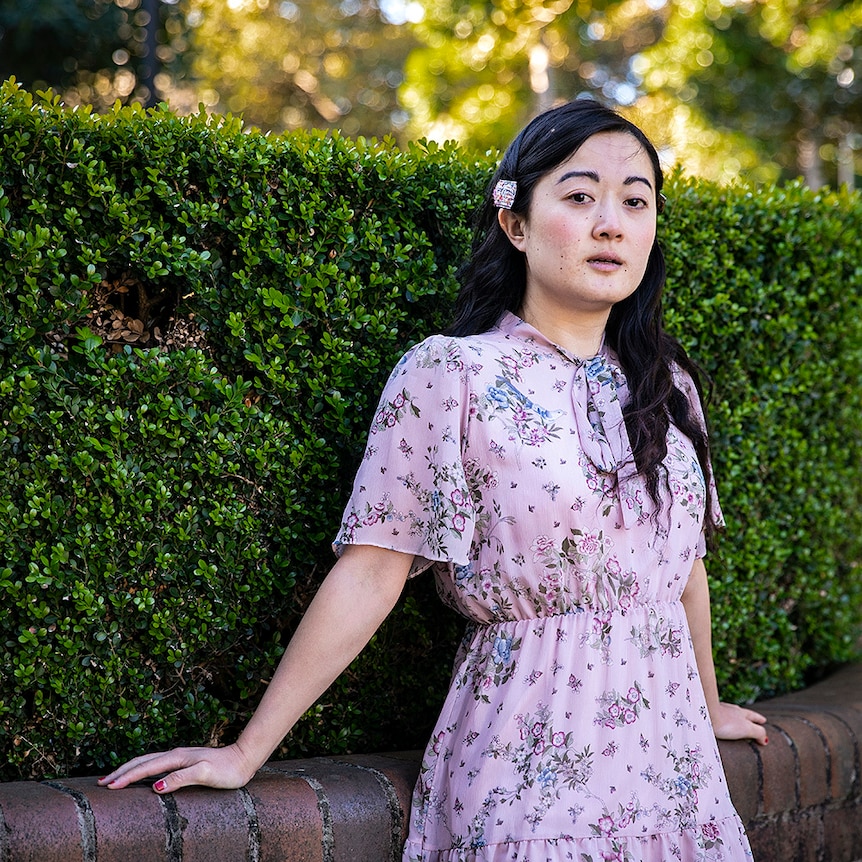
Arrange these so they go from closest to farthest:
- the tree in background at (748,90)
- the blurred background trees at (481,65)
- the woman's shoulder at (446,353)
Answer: the woman's shoulder at (446,353) < the blurred background trees at (481,65) < the tree in background at (748,90)

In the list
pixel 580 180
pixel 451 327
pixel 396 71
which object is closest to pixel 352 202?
pixel 451 327

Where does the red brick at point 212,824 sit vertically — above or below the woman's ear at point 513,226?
below

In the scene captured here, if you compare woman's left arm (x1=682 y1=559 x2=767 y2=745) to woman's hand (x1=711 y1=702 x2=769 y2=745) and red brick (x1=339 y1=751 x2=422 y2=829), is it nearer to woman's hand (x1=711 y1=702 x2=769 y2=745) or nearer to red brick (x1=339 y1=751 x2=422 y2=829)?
woman's hand (x1=711 y1=702 x2=769 y2=745)

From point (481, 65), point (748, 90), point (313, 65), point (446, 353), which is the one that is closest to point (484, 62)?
point (481, 65)

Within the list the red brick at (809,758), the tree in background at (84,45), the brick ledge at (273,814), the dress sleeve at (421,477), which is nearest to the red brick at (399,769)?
the brick ledge at (273,814)

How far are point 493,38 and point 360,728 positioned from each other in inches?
680

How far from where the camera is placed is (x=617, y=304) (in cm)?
242

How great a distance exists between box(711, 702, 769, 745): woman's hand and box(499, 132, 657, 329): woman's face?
1.10m

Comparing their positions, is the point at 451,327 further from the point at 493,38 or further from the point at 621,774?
the point at 493,38

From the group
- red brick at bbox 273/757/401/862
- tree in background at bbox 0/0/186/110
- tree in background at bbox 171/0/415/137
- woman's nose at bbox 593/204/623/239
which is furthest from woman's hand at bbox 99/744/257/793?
tree in background at bbox 171/0/415/137

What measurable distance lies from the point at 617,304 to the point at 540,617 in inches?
29.3

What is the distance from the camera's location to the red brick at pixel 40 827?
1.78 m

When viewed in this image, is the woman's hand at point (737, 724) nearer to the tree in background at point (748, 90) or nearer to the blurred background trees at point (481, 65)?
the blurred background trees at point (481, 65)

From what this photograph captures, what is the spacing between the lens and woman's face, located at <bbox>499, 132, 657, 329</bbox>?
2.15 metres
